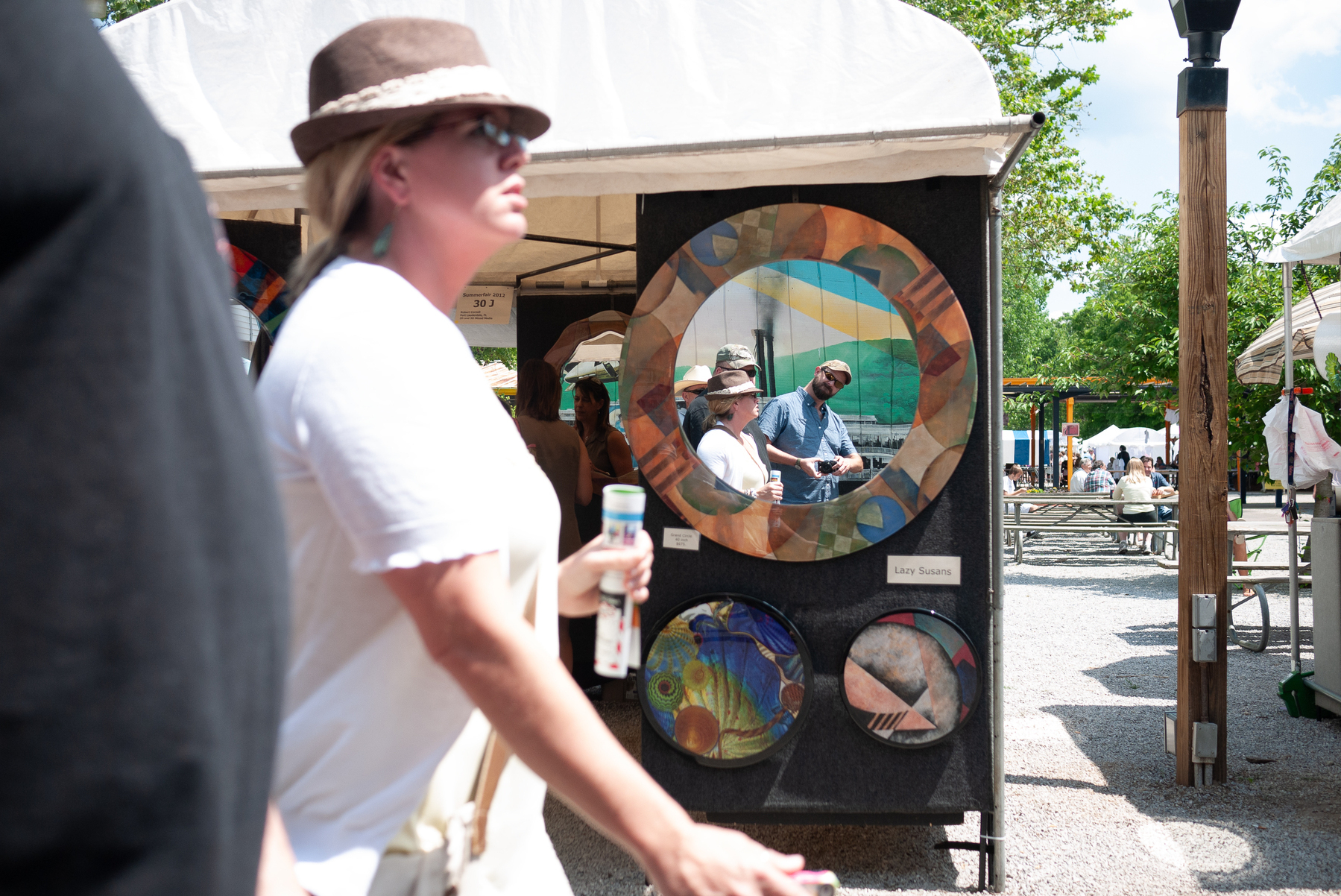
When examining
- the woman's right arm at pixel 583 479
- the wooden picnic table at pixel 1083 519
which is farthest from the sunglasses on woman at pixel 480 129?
the wooden picnic table at pixel 1083 519

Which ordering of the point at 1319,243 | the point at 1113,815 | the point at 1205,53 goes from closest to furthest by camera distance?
the point at 1113,815
the point at 1205,53
the point at 1319,243

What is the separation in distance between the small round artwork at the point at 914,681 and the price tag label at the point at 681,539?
0.68 meters

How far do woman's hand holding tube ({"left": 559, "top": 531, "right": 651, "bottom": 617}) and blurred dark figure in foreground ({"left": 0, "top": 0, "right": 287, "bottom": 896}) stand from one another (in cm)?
97

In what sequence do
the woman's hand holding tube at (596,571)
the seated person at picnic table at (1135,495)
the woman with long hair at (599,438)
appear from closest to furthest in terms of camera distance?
1. the woman's hand holding tube at (596,571)
2. the woman with long hair at (599,438)
3. the seated person at picnic table at (1135,495)

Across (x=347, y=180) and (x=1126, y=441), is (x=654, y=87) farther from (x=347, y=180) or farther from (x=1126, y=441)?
(x=1126, y=441)

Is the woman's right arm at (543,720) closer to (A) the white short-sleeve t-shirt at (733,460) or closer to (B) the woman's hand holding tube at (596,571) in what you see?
(B) the woman's hand holding tube at (596,571)

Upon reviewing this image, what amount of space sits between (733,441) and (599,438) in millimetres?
3275

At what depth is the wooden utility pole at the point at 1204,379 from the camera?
4.70 meters

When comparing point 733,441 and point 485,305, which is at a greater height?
point 485,305

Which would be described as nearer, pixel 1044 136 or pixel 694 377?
pixel 694 377

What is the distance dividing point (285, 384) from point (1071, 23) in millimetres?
16221

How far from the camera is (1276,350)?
8.37 metres

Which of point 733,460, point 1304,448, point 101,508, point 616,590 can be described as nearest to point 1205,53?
point 1304,448

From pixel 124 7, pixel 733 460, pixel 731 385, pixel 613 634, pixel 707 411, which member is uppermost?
pixel 124 7
